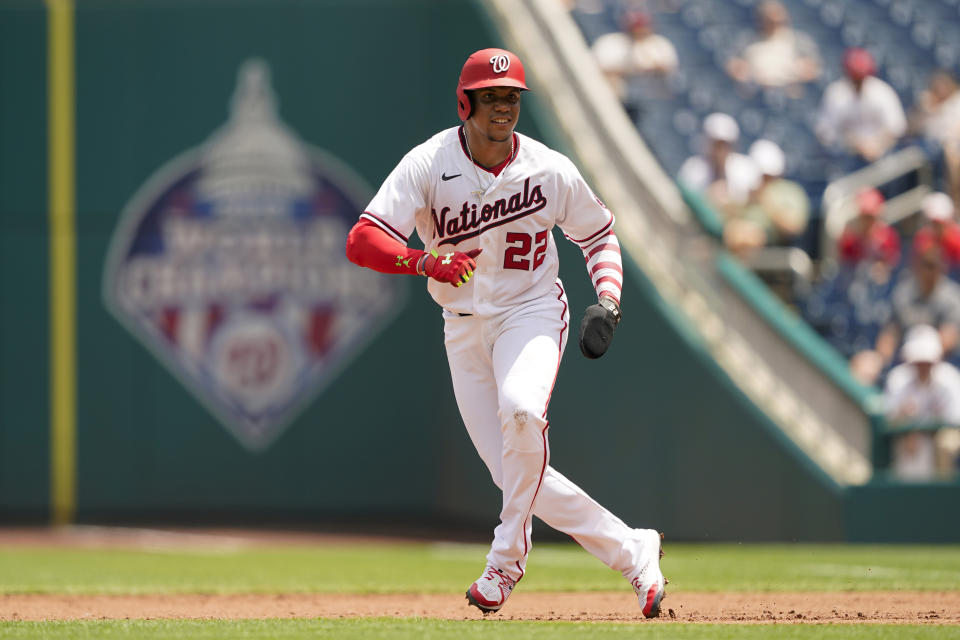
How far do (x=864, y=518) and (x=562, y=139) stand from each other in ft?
11.5

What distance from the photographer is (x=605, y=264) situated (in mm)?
5281

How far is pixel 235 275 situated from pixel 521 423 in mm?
8017

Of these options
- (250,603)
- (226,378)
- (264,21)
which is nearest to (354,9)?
(264,21)

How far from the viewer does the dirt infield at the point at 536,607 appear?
5164mm

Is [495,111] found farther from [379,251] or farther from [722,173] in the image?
[722,173]

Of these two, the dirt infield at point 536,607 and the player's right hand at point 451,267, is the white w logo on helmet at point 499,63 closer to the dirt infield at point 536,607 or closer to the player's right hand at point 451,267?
the player's right hand at point 451,267

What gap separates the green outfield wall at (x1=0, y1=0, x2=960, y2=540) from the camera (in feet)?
40.6

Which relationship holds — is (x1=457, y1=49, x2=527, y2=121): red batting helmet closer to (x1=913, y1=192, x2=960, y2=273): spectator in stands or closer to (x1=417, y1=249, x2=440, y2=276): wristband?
(x1=417, y1=249, x2=440, y2=276): wristband

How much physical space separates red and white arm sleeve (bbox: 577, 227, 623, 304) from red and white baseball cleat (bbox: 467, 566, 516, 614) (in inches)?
41.5

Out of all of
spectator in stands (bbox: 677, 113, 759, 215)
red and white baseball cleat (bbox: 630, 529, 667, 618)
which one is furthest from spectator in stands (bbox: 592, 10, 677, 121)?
red and white baseball cleat (bbox: 630, 529, 667, 618)

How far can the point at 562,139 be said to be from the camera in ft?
35.0

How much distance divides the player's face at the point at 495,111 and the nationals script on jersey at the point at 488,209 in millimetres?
120

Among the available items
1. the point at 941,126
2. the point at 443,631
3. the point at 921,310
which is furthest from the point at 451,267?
the point at 941,126

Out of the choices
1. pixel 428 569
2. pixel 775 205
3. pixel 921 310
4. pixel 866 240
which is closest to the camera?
pixel 428 569
